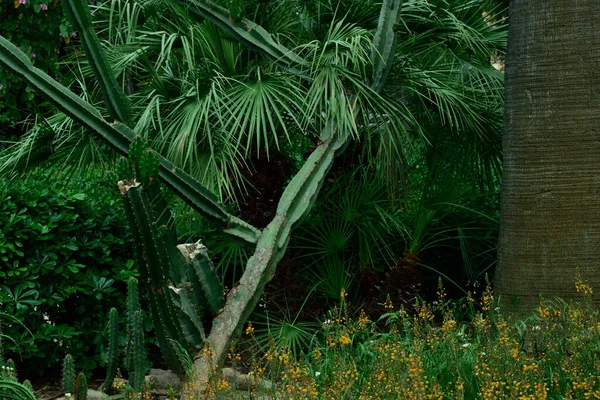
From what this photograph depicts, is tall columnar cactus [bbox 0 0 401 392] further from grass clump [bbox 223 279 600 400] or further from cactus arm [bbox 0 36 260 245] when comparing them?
grass clump [bbox 223 279 600 400]

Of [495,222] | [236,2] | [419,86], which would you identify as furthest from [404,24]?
[495,222]

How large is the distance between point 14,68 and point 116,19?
2.19m

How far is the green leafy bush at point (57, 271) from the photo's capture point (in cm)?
504

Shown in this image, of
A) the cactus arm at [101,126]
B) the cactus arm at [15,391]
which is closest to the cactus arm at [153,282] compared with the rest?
the cactus arm at [101,126]

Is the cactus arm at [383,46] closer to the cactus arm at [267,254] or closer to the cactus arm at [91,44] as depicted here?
the cactus arm at [267,254]

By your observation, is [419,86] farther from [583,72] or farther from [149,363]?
[149,363]

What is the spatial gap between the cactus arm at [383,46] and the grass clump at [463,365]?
5.04 ft

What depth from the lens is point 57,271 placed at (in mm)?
5117

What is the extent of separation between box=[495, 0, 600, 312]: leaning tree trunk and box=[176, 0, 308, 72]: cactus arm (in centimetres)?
127

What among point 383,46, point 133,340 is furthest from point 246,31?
point 133,340

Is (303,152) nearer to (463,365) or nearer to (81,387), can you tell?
(463,365)

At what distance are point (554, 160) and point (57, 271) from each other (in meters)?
2.67

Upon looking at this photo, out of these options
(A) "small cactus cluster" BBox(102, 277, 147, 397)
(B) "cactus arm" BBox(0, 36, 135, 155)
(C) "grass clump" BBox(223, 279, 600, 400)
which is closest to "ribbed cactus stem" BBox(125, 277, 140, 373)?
(A) "small cactus cluster" BBox(102, 277, 147, 397)

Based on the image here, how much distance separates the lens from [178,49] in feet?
19.0
